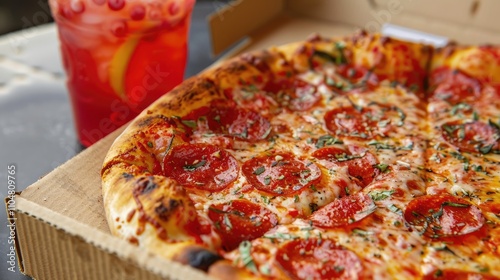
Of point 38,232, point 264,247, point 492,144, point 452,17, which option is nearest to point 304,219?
point 264,247

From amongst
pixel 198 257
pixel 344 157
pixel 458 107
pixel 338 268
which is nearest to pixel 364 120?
pixel 344 157

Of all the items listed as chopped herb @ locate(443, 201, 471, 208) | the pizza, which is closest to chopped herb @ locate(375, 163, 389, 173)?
the pizza

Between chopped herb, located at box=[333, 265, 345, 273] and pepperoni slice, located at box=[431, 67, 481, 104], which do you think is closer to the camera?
chopped herb, located at box=[333, 265, 345, 273]

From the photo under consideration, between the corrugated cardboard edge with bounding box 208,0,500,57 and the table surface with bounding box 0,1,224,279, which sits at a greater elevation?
the corrugated cardboard edge with bounding box 208,0,500,57

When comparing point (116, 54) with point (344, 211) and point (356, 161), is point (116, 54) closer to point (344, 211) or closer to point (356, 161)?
point (356, 161)

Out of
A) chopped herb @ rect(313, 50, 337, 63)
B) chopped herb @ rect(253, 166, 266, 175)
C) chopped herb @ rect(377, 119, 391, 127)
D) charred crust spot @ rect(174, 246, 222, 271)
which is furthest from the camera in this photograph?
chopped herb @ rect(313, 50, 337, 63)

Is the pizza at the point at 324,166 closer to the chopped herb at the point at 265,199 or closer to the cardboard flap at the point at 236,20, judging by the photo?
the chopped herb at the point at 265,199

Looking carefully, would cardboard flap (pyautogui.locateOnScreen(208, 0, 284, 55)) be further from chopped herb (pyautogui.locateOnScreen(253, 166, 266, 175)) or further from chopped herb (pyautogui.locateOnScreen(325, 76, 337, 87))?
chopped herb (pyautogui.locateOnScreen(253, 166, 266, 175))

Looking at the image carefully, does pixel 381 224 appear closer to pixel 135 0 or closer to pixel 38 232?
pixel 38 232
